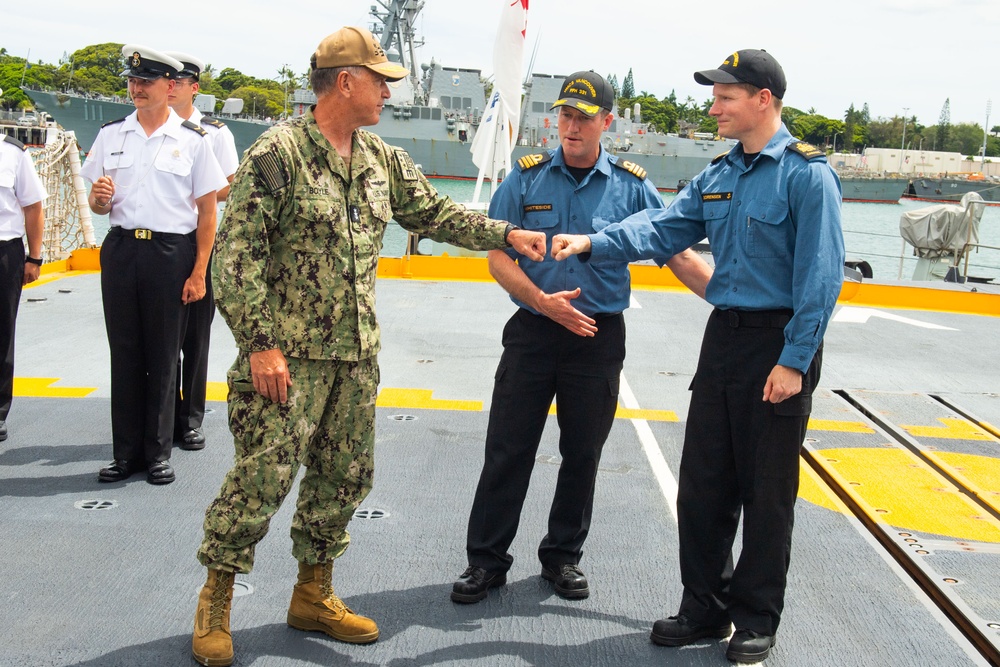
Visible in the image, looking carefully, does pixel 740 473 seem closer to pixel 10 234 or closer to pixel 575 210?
pixel 575 210

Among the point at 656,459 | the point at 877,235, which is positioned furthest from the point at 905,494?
the point at 877,235

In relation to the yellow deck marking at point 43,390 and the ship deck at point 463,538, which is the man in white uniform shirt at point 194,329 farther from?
the yellow deck marking at point 43,390

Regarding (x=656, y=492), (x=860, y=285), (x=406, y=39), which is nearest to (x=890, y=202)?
(x=406, y=39)

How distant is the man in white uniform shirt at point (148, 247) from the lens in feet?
14.0

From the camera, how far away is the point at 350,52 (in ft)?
8.89

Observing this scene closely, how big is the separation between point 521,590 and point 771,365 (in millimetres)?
1222

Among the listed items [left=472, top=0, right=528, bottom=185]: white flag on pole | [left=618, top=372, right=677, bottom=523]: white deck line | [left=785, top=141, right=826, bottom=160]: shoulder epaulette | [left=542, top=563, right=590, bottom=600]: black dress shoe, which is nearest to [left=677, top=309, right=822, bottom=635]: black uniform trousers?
[left=542, top=563, right=590, bottom=600]: black dress shoe

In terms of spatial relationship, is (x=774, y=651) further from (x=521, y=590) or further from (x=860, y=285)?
(x=860, y=285)

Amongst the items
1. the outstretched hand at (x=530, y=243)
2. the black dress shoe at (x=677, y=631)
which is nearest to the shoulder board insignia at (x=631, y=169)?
the outstretched hand at (x=530, y=243)

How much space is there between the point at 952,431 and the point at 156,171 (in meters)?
4.59

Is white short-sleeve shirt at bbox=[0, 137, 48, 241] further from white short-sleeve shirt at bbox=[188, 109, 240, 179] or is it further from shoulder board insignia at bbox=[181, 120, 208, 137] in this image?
shoulder board insignia at bbox=[181, 120, 208, 137]

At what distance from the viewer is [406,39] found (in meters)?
52.7

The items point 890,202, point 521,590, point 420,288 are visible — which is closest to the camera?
point 521,590

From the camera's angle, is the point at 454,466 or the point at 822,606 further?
the point at 454,466
